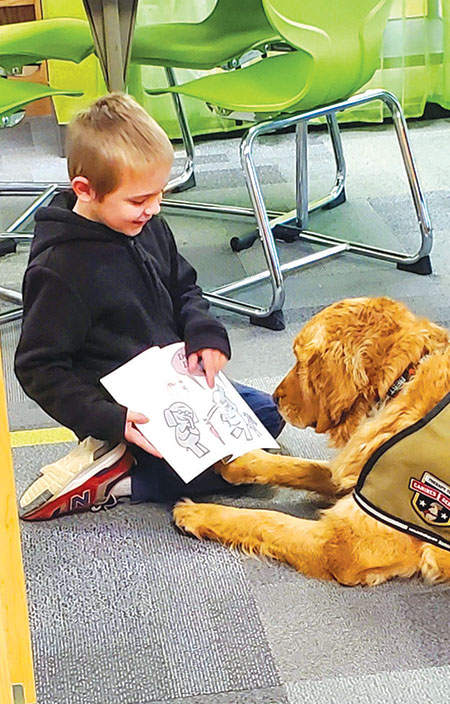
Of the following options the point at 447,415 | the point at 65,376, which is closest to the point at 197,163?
the point at 65,376

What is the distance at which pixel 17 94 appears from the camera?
282 centimetres

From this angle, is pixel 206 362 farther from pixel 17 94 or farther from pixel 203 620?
pixel 17 94

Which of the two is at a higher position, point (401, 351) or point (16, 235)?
point (401, 351)

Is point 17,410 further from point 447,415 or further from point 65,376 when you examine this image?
point 447,415

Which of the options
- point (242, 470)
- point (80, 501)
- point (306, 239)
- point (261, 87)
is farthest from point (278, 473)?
point (306, 239)

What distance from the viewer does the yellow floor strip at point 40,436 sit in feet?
7.18

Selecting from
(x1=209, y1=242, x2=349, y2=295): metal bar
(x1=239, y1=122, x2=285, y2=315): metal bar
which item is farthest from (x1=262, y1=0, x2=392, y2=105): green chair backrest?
(x1=209, y1=242, x2=349, y2=295): metal bar

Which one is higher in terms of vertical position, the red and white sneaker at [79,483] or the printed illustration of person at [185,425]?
the printed illustration of person at [185,425]

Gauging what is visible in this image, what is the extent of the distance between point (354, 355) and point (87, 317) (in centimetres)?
54

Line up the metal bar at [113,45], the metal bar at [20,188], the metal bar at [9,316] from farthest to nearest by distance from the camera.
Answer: the metal bar at [20,188], the metal bar at [9,316], the metal bar at [113,45]

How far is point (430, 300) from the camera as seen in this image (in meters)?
2.80

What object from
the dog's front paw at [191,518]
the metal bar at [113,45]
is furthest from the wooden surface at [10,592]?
the metal bar at [113,45]

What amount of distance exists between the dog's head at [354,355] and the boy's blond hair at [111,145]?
46 cm

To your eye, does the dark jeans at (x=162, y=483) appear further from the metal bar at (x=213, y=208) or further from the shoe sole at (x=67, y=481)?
the metal bar at (x=213, y=208)
